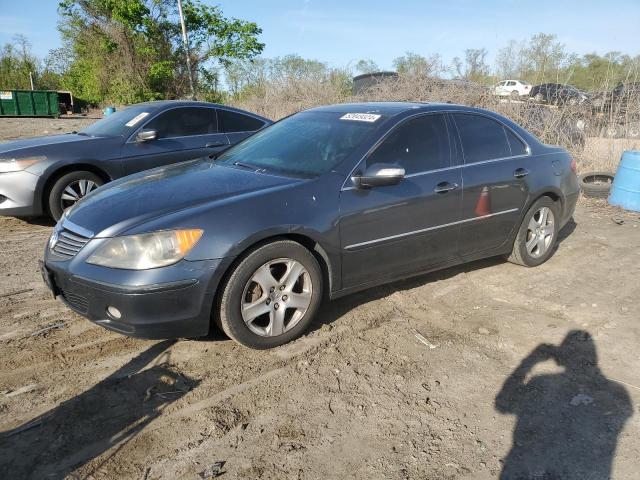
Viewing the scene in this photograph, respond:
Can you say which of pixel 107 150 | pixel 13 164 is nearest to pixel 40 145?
pixel 13 164

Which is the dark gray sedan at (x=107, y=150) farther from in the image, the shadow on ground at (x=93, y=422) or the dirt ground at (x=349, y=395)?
the shadow on ground at (x=93, y=422)

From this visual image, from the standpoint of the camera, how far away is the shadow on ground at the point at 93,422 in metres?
2.23

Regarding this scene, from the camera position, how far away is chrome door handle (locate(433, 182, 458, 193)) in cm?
382

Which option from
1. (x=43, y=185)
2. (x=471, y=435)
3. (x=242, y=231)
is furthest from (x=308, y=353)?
(x=43, y=185)

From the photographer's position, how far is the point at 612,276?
4684 millimetres

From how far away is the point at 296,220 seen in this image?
3.16 metres

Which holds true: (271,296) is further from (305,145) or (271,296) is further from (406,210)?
(305,145)

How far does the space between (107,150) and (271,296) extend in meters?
4.10

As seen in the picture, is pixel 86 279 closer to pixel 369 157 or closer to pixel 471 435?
pixel 369 157

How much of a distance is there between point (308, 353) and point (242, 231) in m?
0.93

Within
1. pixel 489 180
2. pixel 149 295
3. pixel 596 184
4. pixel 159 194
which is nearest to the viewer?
pixel 149 295

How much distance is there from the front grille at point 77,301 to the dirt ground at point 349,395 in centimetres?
36

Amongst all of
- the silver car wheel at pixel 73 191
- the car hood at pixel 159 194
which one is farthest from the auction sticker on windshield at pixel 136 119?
the car hood at pixel 159 194

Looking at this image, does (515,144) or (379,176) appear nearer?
(379,176)
